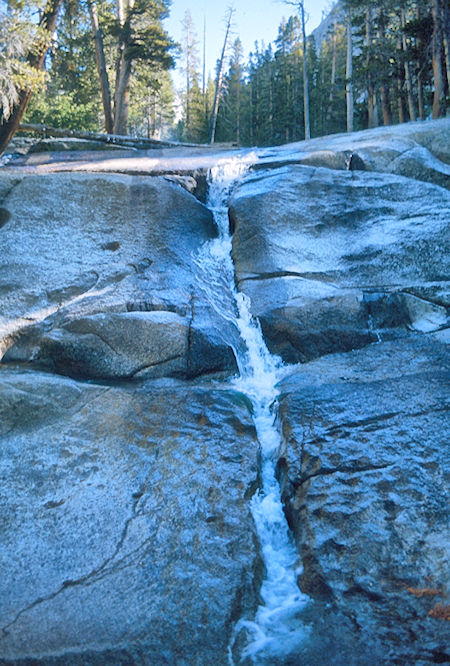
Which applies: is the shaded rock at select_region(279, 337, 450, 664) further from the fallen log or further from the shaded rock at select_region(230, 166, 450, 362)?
the fallen log

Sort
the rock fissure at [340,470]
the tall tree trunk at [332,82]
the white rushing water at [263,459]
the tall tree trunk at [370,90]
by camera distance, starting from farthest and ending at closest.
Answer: the tall tree trunk at [332,82], the tall tree trunk at [370,90], the rock fissure at [340,470], the white rushing water at [263,459]

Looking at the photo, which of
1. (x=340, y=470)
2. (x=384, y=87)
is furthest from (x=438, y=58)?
(x=340, y=470)

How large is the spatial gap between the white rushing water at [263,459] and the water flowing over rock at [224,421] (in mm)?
24

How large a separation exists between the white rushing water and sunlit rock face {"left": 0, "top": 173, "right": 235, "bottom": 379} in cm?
37

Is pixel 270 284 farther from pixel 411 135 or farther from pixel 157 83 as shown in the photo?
pixel 157 83

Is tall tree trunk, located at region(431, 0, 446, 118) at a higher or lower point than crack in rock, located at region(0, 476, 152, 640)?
higher

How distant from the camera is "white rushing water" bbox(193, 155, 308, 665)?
3.51 meters

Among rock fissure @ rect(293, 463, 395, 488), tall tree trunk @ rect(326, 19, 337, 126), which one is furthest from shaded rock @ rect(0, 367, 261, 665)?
tall tree trunk @ rect(326, 19, 337, 126)

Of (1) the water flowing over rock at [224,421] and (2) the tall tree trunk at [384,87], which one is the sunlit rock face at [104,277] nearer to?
(1) the water flowing over rock at [224,421]

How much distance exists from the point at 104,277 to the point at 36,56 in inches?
240

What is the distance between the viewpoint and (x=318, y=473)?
4.73 metres

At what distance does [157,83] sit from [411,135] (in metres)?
Answer: 12.6

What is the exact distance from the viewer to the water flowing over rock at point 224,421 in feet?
11.6

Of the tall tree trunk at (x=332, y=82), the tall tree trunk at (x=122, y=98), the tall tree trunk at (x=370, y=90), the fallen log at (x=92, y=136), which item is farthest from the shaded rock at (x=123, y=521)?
the tall tree trunk at (x=332, y=82)
